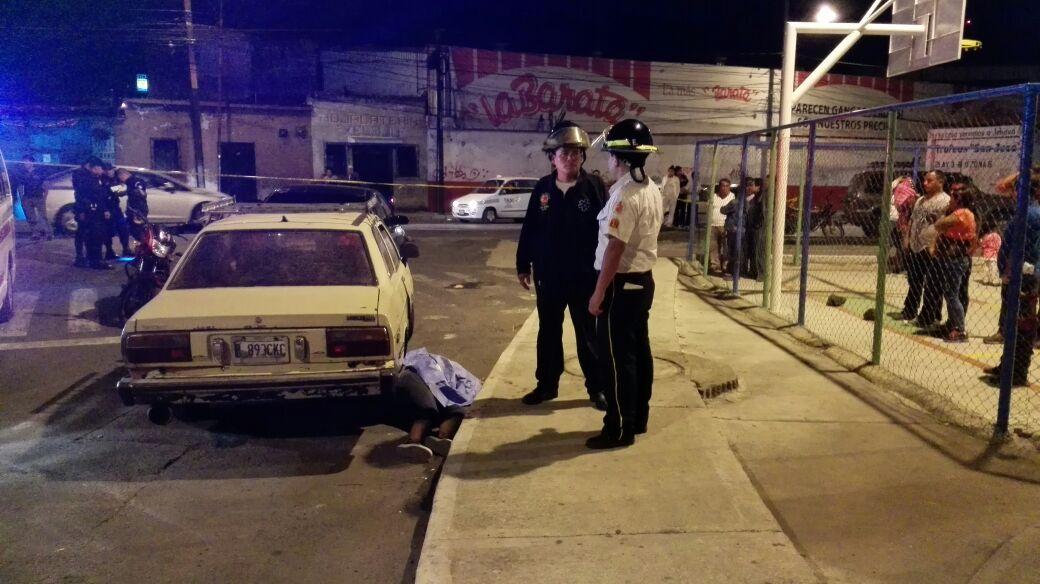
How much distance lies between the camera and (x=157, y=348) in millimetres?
4895

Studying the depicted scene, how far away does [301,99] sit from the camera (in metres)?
29.9

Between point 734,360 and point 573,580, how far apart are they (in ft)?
13.6

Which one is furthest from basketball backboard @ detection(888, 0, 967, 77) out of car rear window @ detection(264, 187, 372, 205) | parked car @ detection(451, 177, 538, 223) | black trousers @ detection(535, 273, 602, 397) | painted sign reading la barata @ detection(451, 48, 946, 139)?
painted sign reading la barata @ detection(451, 48, 946, 139)

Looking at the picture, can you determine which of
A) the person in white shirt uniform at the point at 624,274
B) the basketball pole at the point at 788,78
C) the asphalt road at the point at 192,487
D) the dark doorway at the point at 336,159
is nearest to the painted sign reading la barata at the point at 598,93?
the dark doorway at the point at 336,159

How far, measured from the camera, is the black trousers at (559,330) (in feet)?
17.3

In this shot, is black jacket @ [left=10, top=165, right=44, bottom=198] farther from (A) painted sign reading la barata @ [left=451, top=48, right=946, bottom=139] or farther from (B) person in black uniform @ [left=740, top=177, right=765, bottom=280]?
(B) person in black uniform @ [left=740, top=177, right=765, bottom=280]

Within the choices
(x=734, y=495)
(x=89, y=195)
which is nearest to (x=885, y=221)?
(x=734, y=495)

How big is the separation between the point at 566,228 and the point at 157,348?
2.65 metres

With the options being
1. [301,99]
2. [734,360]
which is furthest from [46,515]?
[301,99]

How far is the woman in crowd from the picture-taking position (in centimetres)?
770

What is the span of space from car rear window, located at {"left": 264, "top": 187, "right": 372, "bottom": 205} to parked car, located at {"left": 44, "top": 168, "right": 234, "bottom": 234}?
6136 mm

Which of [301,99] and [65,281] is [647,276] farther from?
[301,99]

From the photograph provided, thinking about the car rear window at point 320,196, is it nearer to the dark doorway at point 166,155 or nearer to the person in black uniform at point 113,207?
the person in black uniform at point 113,207

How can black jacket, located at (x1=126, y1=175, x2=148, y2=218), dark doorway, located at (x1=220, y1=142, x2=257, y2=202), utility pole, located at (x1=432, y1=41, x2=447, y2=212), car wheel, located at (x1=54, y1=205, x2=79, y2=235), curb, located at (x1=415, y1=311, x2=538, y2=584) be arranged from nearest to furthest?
curb, located at (x1=415, y1=311, x2=538, y2=584) → black jacket, located at (x1=126, y1=175, x2=148, y2=218) → car wheel, located at (x1=54, y1=205, x2=79, y2=235) → dark doorway, located at (x1=220, y1=142, x2=257, y2=202) → utility pole, located at (x1=432, y1=41, x2=447, y2=212)
